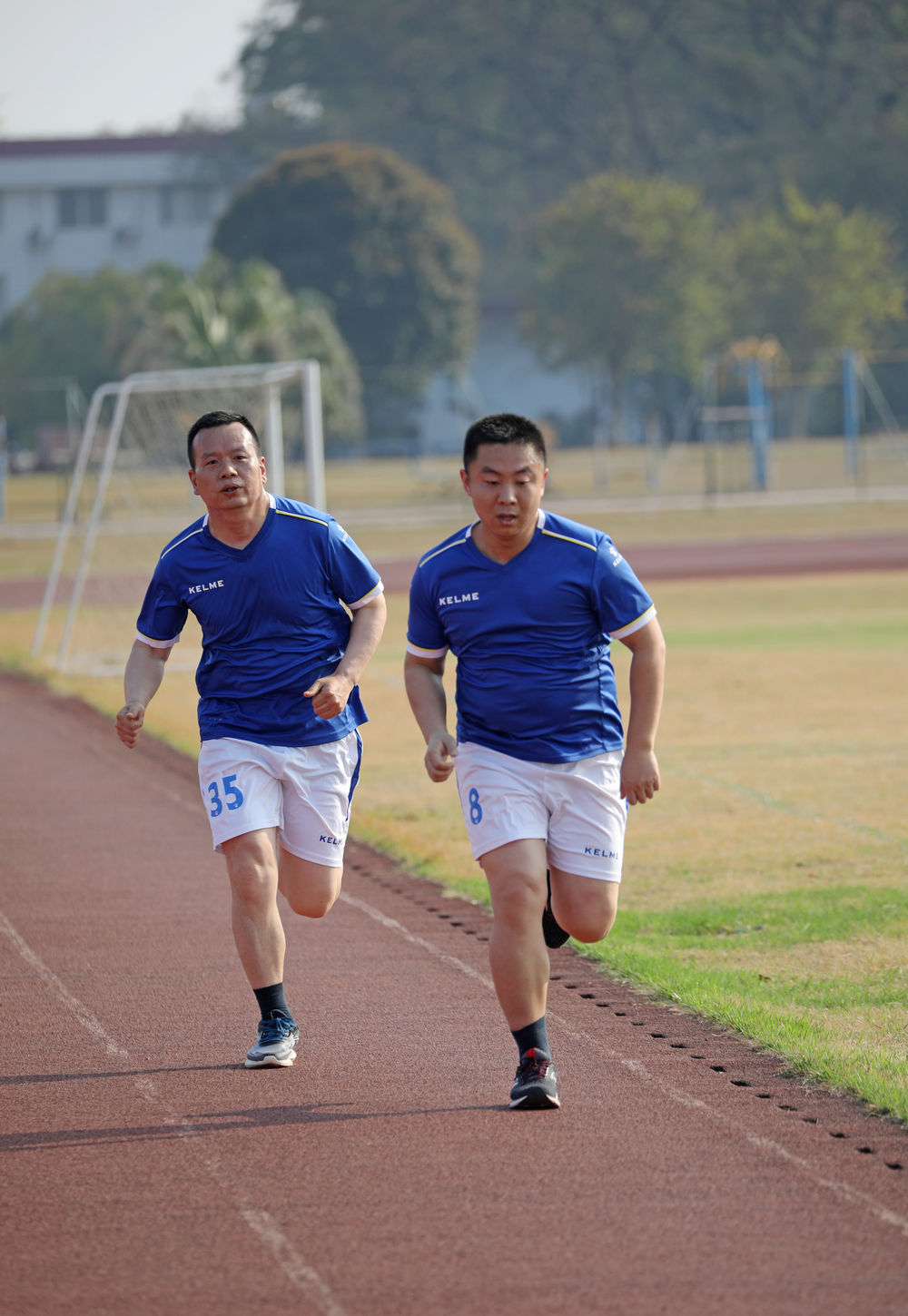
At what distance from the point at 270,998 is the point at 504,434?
1974 mm

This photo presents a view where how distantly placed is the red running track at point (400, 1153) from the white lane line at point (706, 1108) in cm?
1

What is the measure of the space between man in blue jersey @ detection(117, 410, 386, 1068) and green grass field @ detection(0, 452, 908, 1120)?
1.59 m

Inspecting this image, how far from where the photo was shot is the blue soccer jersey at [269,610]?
227 inches

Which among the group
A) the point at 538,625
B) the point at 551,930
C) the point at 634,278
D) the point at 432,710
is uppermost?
the point at 634,278

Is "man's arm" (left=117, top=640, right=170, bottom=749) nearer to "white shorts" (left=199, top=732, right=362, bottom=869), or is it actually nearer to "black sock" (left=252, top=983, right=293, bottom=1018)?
"white shorts" (left=199, top=732, right=362, bottom=869)

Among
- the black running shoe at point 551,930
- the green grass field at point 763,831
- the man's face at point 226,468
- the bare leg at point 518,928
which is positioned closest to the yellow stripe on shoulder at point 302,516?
the man's face at point 226,468

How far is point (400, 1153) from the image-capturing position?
4.92m

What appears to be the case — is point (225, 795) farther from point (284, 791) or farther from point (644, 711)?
point (644, 711)

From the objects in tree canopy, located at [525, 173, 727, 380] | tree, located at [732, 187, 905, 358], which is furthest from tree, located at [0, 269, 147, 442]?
tree, located at [732, 187, 905, 358]

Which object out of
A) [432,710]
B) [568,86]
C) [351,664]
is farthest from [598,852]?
[568,86]

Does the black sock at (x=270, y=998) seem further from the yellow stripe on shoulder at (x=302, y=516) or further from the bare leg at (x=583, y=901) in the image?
the yellow stripe on shoulder at (x=302, y=516)

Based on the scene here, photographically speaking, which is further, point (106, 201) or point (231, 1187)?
point (106, 201)

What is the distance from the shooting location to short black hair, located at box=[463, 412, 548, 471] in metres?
5.17

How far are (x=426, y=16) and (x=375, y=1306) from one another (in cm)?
8434
